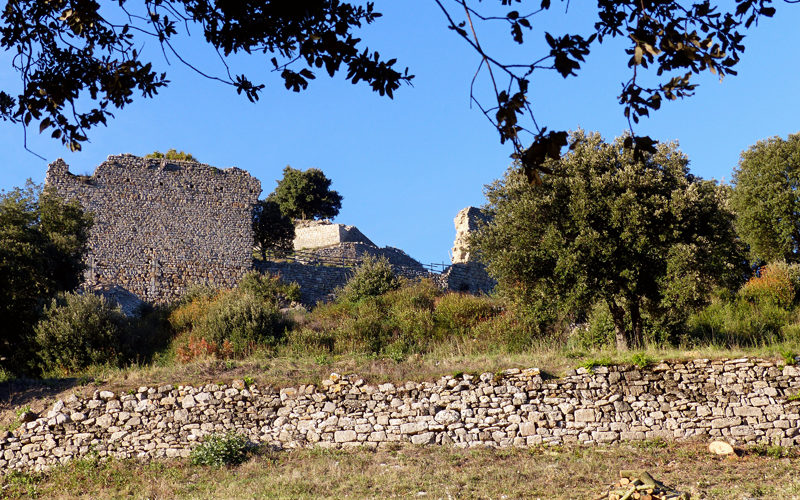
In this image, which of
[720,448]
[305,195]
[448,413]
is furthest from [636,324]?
[305,195]

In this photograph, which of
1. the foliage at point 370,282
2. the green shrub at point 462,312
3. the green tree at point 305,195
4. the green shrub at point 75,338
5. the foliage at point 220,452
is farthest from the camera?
the green tree at point 305,195

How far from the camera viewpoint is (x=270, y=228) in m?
36.1

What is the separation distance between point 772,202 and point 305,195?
28.7 m

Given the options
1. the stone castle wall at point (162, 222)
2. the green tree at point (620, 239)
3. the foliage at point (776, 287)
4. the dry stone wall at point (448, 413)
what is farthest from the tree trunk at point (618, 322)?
the stone castle wall at point (162, 222)

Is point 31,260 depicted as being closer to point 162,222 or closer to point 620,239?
point 162,222

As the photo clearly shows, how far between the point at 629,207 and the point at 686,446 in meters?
5.58

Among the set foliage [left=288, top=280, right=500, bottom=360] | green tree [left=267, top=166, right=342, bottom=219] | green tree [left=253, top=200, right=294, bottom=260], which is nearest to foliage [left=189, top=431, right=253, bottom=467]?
foliage [left=288, top=280, right=500, bottom=360]

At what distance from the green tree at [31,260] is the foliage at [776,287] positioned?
794 inches

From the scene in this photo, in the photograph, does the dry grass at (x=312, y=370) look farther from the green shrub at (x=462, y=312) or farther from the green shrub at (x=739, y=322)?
the green shrub at (x=462, y=312)

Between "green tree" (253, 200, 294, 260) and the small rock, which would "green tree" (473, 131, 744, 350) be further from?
"green tree" (253, 200, 294, 260)

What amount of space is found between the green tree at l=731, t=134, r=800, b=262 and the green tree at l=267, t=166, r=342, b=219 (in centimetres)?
2683

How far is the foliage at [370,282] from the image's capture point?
81.8 feet

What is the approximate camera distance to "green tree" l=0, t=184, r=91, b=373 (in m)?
18.8

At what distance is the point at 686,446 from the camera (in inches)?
484
